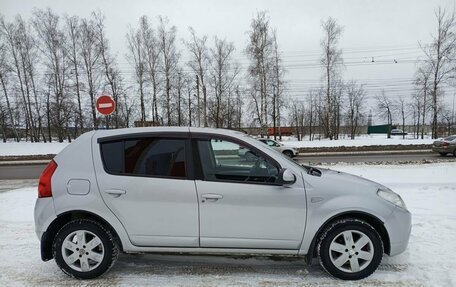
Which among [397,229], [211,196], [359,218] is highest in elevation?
[211,196]

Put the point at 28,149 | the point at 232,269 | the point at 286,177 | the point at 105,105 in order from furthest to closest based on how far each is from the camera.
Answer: the point at 28,149 < the point at 105,105 < the point at 232,269 < the point at 286,177

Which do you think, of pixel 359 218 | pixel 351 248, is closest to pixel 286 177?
pixel 359 218

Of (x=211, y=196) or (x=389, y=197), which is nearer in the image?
(x=211, y=196)

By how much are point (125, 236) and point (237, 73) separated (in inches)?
1336

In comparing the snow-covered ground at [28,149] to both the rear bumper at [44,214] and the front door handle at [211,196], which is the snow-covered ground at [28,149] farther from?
the front door handle at [211,196]

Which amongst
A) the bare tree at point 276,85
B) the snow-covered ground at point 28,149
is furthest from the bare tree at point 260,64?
the snow-covered ground at point 28,149

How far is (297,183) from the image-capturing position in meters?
3.27

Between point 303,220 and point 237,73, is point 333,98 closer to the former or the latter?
point 237,73

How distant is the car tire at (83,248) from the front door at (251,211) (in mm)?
1102

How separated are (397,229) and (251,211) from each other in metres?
1.63

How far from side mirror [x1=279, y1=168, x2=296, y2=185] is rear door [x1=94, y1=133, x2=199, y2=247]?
0.95 meters

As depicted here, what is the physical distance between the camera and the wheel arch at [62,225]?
3383 millimetres

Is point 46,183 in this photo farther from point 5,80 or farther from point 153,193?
point 5,80

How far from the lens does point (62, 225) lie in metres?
3.46
